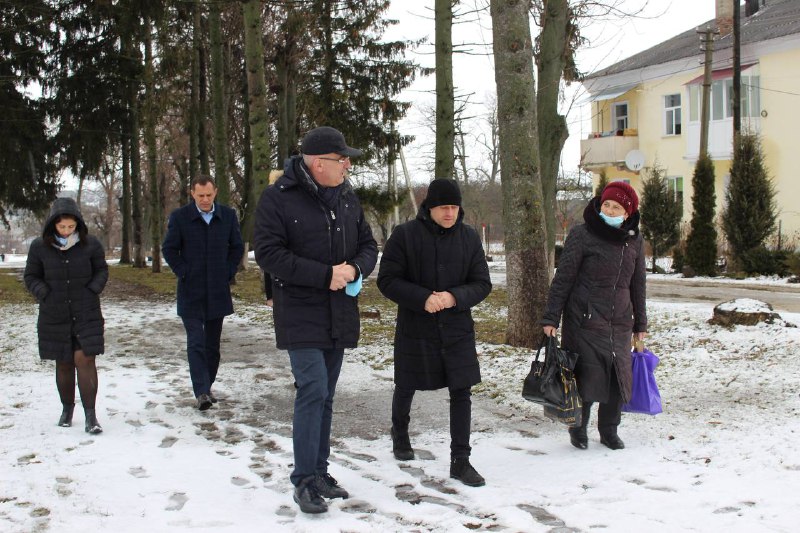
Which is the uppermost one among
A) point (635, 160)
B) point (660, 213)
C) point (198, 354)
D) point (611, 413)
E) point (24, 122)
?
point (24, 122)

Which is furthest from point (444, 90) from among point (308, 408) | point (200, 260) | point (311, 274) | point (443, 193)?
point (308, 408)

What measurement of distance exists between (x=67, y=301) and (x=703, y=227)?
2245 centimetres

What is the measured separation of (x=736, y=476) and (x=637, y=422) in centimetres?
147

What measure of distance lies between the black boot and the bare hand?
2699 millimetres

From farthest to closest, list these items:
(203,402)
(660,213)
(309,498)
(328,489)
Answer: (660,213)
(203,402)
(328,489)
(309,498)

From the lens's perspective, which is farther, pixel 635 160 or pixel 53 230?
pixel 635 160

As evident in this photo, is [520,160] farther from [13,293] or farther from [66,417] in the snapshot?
[13,293]

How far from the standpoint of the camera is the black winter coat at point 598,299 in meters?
5.45

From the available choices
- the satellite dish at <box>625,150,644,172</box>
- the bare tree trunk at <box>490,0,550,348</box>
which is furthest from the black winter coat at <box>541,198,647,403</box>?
the satellite dish at <box>625,150,644,172</box>

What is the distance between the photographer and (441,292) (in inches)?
193

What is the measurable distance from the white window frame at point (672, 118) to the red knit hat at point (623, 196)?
99.2 feet

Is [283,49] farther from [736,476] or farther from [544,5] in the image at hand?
[736,476]

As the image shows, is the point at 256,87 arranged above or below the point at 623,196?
above

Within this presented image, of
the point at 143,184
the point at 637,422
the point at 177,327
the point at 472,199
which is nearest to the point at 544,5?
the point at 177,327
